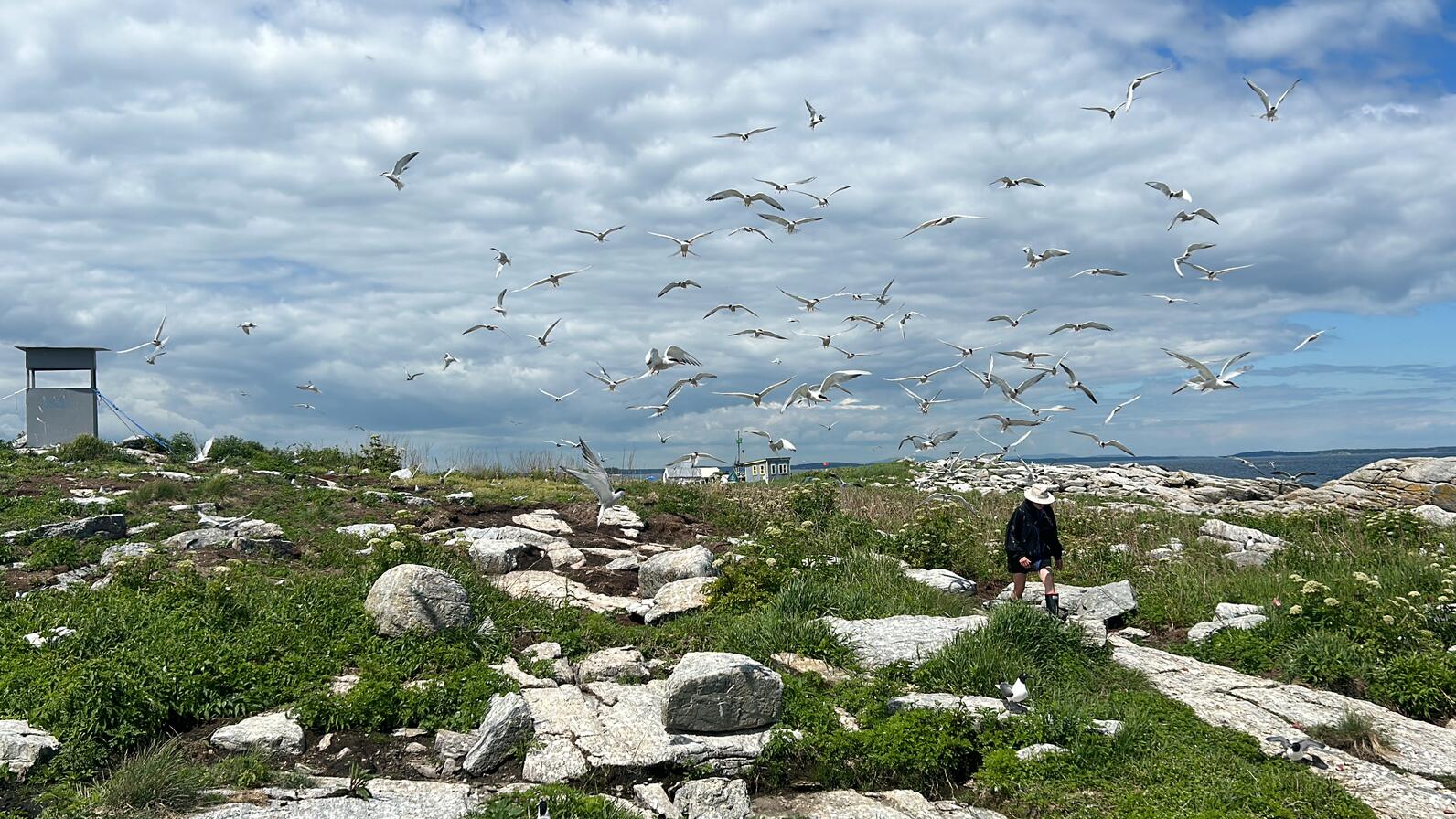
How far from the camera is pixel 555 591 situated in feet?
36.0

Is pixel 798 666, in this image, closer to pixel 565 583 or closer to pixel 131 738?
pixel 565 583

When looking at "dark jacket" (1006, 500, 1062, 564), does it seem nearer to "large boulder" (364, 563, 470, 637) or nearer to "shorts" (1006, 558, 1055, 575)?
"shorts" (1006, 558, 1055, 575)

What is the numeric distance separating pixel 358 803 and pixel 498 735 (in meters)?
1.05

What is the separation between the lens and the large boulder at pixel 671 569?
36.8 feet

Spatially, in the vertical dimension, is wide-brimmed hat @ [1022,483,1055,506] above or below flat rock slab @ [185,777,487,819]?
above

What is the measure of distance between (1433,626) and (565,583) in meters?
8.95

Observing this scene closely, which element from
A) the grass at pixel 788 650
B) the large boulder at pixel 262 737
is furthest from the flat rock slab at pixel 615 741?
the large boulder at pixel 262 737

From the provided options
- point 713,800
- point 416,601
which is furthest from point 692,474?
point 713,800

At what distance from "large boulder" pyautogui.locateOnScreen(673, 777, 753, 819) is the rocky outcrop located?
4.04 metres

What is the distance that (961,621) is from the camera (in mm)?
9070

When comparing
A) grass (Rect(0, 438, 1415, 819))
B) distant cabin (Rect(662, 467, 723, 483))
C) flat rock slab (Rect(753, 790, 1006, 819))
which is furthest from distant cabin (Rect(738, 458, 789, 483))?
flat rock slab (Rect(753, 790, 1006, 819))

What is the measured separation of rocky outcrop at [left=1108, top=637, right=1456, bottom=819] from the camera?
254 inches

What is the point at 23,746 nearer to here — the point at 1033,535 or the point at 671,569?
the point at 671,569

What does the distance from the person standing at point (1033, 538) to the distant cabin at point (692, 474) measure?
1066cm
